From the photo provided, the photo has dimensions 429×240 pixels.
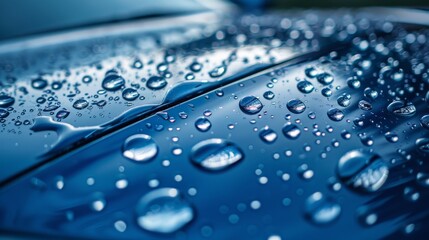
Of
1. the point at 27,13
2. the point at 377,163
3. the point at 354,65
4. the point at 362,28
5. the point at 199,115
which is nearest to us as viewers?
the point at 377,163

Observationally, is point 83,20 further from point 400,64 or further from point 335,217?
point 335,217

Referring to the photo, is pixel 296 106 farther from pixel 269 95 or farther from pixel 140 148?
pixel 140 148

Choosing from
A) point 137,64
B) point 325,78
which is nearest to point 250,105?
point 325,78

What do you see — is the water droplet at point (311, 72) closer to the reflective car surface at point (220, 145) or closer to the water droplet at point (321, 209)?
the reflective car surface at point (220, 145)

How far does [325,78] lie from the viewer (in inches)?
47.5

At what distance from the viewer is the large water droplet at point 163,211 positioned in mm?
730

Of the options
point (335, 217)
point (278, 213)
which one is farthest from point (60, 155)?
point (335, 217)

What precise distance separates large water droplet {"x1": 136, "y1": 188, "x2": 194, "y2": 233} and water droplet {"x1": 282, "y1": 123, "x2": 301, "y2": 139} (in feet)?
1.01

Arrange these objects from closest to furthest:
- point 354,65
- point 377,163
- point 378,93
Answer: point 377,163 → point 378,93 → point 354,65

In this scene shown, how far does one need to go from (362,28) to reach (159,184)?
141 cm

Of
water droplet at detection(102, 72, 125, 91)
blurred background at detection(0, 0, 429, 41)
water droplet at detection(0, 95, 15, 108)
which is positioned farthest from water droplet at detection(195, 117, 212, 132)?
blurred background at detection(0, 0, 429, 41)

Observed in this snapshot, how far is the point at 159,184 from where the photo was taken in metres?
0.80

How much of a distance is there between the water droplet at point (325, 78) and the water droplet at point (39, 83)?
0.87 m

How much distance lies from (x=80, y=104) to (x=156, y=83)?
0.78 feet
